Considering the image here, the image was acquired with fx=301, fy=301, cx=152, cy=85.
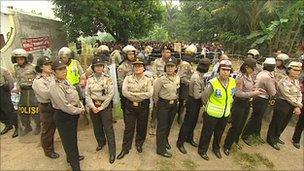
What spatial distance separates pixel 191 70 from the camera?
674 centimetres

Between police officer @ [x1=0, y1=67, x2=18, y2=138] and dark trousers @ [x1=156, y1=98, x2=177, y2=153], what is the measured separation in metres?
3.18

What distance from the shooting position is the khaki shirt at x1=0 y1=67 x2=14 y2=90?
6.29 m

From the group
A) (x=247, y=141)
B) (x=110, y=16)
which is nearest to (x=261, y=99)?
(x=247, y=141)

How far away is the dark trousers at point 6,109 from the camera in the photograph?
6487mm

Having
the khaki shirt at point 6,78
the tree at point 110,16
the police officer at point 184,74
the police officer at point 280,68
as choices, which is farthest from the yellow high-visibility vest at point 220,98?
the tree at point 110,16

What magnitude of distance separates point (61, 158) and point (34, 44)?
878 cm

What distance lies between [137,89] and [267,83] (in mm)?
2682

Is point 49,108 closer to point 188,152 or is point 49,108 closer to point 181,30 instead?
point 188,152

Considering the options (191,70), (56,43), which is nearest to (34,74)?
(191,70)

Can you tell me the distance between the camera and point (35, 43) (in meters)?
13.2

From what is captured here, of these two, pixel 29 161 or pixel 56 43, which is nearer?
pixel 29 161

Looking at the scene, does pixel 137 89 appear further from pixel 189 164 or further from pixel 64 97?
pixel 189 164

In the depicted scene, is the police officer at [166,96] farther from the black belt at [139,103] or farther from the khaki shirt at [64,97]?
the khaki shirt at [64,97]

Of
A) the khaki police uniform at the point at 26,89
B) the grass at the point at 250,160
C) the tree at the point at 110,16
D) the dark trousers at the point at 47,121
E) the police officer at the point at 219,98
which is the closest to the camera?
the police officer at the point at 219,98
